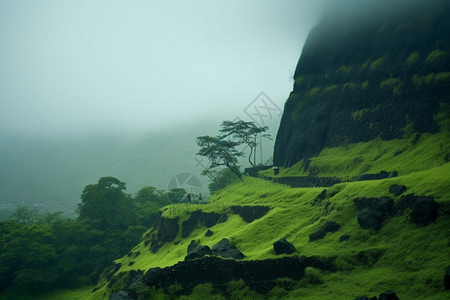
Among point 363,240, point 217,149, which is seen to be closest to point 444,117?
point 363,240

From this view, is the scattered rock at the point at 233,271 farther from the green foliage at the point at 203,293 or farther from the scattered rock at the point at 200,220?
A: the scattered rock at the point at 200,220

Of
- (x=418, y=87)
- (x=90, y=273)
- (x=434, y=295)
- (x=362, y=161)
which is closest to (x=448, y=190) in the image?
(x=434, y=295)

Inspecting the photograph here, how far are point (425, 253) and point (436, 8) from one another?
133 ft

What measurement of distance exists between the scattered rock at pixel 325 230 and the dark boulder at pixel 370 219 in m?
1.75

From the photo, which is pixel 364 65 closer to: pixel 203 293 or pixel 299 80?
pixel 299 80

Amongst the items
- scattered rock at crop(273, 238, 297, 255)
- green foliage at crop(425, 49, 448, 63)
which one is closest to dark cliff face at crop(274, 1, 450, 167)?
green foliage at crop(425, 49, 448, 63)

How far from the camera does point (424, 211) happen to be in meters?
18.8

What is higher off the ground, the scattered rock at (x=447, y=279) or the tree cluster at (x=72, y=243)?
the tree cluster at (x=72, y=243)

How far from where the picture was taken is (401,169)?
32.4 m

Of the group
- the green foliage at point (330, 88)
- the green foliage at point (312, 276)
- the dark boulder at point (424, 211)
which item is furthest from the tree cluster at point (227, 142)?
the dark boulder at point (424, 211)

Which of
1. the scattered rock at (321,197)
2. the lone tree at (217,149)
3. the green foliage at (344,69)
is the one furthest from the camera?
the lone tree at (217,149)

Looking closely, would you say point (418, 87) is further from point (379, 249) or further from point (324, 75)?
point (379, 249)

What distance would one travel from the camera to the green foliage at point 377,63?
4859cm

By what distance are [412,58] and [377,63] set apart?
18.3ft
